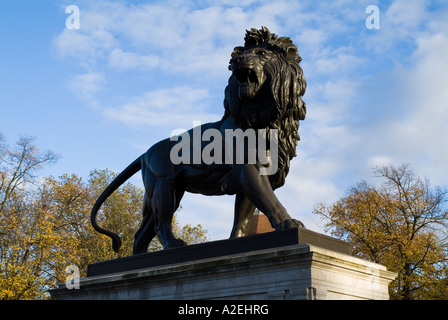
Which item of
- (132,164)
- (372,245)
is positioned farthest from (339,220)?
(132,164)

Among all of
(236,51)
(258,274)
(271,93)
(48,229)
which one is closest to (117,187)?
(236,51)

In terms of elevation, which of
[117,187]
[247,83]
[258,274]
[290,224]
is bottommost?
[258,274]

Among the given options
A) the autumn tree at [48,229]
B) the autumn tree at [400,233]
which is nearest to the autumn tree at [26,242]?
the autumn tree at [48,229]

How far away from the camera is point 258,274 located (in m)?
5.75

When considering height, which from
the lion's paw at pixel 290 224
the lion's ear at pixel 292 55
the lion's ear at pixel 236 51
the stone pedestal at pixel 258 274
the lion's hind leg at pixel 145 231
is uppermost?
the lion's ear at pixel 236 51

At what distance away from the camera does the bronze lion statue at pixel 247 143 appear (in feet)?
22.0

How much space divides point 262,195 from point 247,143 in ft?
2.47

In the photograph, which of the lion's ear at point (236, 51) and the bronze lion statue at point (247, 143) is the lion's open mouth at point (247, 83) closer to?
the bronze lion statue at point (247, 143)

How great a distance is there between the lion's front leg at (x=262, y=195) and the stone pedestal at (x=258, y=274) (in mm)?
368

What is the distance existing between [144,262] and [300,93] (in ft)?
10.2

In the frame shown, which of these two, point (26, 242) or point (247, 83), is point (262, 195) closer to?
point (247, 83)

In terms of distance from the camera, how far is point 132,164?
880 cm

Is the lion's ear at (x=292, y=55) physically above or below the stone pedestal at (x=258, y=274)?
above
